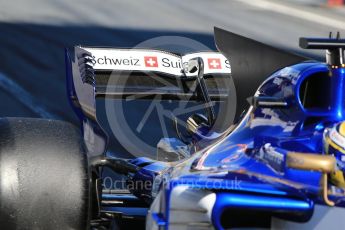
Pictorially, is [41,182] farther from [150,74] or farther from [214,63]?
[214,63]

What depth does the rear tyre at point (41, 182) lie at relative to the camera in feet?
12.2

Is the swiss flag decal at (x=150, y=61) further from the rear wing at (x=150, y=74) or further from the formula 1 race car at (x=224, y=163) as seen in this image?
the formula 1 race car at (x=224, y=163)

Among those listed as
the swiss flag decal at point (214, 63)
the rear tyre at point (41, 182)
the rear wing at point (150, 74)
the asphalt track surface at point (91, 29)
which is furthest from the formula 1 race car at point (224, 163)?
the asphalt track surface at point (91, 29)

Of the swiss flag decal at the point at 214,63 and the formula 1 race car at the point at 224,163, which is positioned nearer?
the formula 1 race car at the point at 224,163

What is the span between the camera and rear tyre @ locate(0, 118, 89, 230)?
373 centimetres

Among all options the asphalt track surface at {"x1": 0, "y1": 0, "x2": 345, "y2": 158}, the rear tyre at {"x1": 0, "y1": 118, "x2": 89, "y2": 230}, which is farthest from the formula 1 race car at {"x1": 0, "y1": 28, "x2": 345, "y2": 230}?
the asphalt track surface at {"x1": 0, "y1": 0, "x2": 345, "y2": 158}

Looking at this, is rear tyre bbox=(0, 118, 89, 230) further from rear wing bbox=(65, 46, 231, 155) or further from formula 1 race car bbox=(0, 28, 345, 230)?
rear wing bbox=(65, 46, 231, 155)

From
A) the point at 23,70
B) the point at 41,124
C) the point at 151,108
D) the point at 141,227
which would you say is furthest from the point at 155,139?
the point at 41,124

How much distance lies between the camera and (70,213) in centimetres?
380

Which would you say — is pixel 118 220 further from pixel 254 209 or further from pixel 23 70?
pixel 23 70

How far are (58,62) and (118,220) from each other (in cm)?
513

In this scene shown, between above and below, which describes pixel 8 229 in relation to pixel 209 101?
below

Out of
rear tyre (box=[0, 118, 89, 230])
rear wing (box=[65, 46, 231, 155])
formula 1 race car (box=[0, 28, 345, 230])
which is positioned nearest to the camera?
formula 1 race car (box=[0, 28, 345, 230])

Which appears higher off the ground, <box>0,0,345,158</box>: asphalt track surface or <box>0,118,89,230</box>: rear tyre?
<box>0,0,345,158</box>: asphalt track surface
